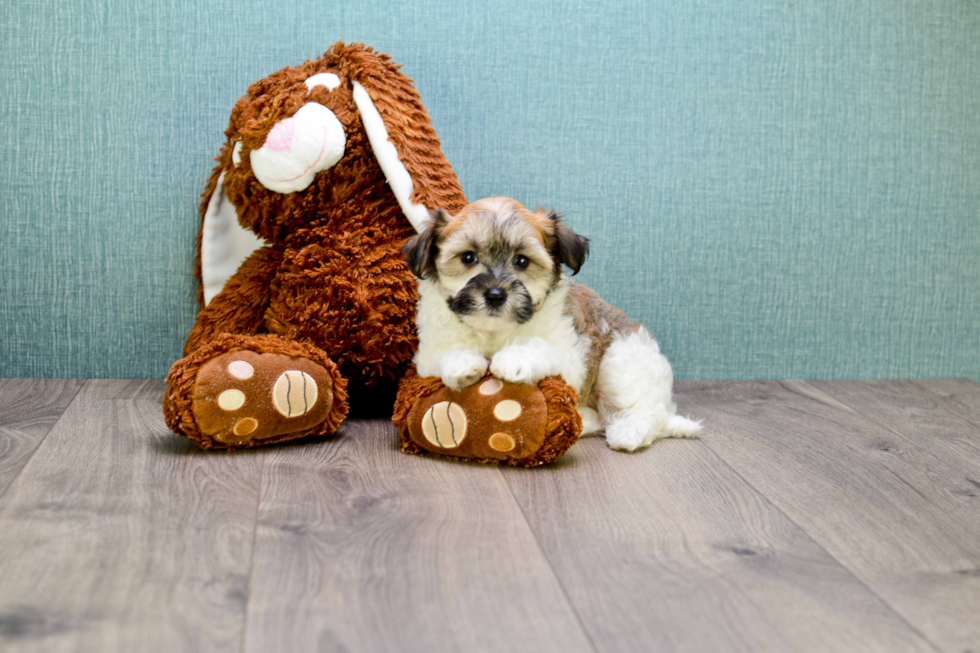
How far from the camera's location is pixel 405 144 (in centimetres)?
211

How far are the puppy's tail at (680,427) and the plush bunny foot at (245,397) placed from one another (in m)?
0.86

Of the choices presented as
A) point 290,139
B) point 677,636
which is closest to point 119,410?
point 290,139

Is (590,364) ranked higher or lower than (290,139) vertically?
lower

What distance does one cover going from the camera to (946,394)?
2682 mm

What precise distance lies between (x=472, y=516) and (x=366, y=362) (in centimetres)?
71

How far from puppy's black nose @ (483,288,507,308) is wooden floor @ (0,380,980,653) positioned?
364 millimetres

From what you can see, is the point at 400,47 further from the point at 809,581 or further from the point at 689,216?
the point at 809,581

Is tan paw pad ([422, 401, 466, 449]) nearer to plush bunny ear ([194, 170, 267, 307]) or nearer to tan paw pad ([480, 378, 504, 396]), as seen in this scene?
tan paw pad ([480, 378, 504, 396])

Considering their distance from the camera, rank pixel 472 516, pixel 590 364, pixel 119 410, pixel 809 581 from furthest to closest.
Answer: pixel 119 410 < pixel 590 364 < pixel 472 516 < pixel 809 581

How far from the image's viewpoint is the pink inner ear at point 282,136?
6.78 feet

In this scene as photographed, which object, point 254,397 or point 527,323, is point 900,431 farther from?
point 254,397

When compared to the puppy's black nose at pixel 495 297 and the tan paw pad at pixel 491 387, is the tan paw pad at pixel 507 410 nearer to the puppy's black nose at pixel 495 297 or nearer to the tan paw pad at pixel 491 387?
the tan paw pad at pixel 491 387

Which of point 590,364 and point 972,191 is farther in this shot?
point 972,191

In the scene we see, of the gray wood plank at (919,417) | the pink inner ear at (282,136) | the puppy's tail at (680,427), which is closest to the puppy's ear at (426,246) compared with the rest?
the pink inner ear at (282,136)
